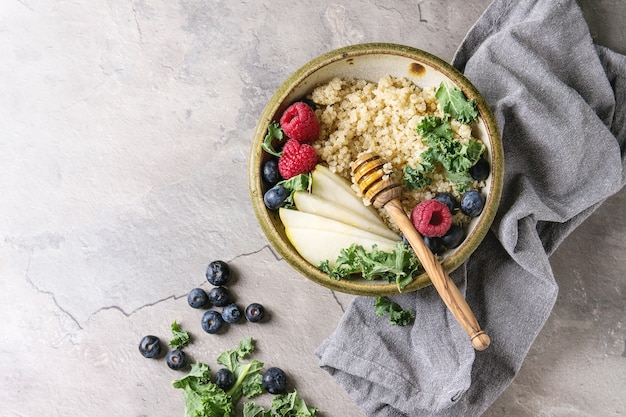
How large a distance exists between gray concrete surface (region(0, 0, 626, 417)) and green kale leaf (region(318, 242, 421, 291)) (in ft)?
1.45

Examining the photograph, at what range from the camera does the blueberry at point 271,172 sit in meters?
1.78

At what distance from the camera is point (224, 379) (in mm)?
2115

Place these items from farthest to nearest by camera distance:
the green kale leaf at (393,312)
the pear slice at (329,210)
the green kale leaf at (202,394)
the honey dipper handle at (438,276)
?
the green kale leaf at (202,394) → the green kale leaf at (393,312) → the pear slice at (329,210) → the honey dipper handle at (438,276)

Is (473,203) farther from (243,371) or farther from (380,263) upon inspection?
(243,371)

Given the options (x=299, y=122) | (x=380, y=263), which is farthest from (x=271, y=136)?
(x=380, y=263)

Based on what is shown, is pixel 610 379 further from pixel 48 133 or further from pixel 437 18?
pixel 48 133

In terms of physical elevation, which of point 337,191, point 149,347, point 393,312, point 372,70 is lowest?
point 149,347

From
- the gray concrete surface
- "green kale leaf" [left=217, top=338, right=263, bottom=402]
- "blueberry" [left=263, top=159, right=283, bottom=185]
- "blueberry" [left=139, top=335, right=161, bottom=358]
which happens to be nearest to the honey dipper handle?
"blueberry" [left=263, top=159, right=283, bottom=185]

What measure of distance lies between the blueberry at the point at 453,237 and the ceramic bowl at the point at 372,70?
0.03 metres

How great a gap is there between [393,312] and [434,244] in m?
0.33

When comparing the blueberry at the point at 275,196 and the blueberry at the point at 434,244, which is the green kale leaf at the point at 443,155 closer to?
the blueberry at the point at 434,244

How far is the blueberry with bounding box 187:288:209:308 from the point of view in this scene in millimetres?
2127

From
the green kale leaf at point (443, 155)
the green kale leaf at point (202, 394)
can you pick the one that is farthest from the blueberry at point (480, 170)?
the green kale leaf at point (202, 394)

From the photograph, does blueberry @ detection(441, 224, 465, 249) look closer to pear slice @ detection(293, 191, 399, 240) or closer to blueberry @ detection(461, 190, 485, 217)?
blueberry @ detection(461, 190, 485, 217)
